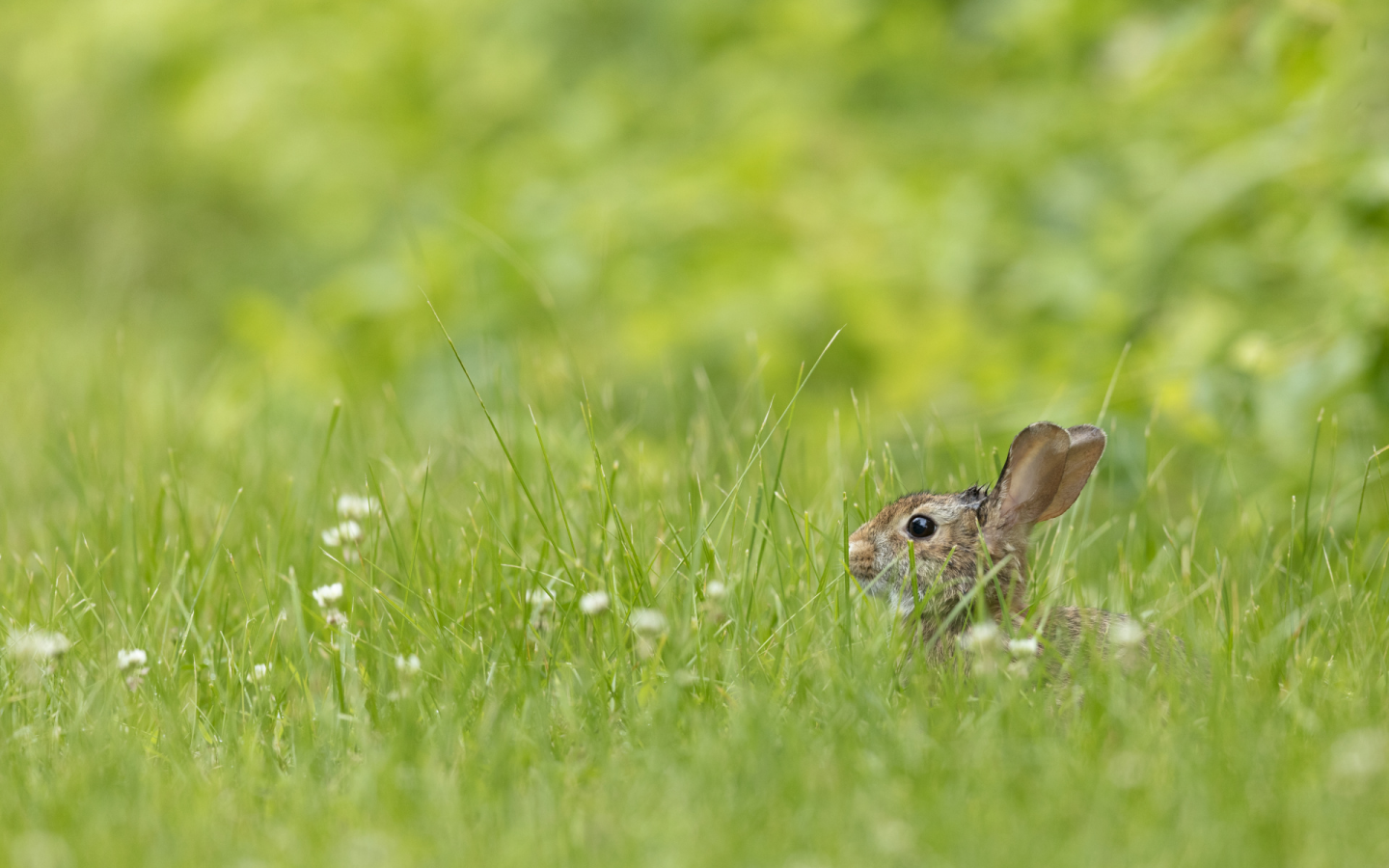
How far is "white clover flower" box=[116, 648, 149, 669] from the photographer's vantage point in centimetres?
327

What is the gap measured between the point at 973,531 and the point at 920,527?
12 cm

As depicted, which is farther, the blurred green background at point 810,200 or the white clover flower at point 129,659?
the blurred green background at point 810,200

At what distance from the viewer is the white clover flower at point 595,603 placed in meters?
3.31

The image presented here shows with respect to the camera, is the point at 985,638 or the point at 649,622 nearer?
the point at 985,638

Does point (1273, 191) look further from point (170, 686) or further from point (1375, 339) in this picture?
point (170, 686)

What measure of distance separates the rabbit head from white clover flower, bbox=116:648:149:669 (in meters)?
1.56

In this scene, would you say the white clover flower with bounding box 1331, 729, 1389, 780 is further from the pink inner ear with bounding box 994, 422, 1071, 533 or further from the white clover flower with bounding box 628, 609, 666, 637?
the white clover flower with bounding box 628, 609, 666, 637

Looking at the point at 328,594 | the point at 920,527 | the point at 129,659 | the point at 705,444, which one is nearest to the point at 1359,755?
the point at 920,527

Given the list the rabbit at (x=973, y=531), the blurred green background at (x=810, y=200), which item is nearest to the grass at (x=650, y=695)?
the rabbit at (x=973, y=531)

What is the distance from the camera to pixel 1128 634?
3020 mm

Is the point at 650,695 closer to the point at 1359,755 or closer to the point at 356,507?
the point at 356,507

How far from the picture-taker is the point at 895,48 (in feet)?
25.2

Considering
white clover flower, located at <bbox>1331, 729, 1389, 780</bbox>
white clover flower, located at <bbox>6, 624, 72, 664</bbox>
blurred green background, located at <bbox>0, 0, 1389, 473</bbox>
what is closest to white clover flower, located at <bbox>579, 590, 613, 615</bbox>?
white clover flower, located at <bbox>6, 624, 72, 664</bbox>

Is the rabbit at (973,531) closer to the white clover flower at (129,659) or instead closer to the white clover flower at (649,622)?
the white clover flower at (649,622)
